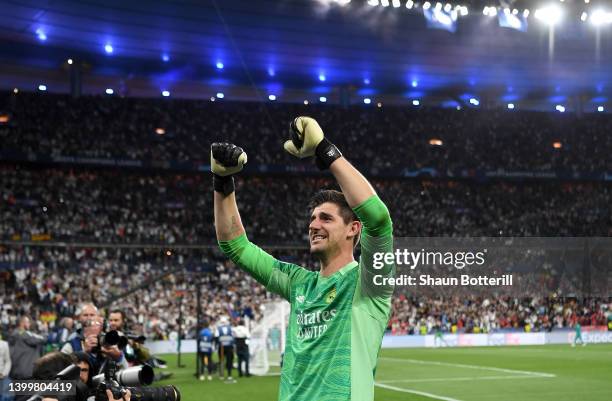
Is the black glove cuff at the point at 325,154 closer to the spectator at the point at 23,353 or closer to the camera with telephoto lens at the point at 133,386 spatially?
the camera with telephoto lens at the point at 133,386

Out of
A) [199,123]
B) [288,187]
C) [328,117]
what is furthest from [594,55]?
A: [199,123]

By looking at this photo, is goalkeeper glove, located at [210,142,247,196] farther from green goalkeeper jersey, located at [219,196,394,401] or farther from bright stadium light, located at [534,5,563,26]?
bright stadium light, located at [534,5,563,26]

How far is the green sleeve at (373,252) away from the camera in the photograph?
340 centimetres

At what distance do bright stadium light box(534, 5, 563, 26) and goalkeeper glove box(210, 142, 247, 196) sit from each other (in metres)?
31.9

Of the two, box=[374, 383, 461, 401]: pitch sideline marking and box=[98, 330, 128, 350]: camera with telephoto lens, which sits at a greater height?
box=[98, 330, 128, 350]: camera with telephoto lens

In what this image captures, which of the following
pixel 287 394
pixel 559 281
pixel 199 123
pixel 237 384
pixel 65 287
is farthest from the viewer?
pixel 199 123

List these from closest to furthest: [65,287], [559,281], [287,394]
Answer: [287,394] → [559,281] → [65,287]

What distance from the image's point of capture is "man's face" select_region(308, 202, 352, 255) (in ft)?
12.3

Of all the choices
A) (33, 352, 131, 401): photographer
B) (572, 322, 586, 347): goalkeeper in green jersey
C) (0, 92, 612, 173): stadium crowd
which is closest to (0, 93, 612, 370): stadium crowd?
(0, 92, 612, 173): stadium crowd

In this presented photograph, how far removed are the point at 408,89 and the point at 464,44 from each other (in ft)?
32.7

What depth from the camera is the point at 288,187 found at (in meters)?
48.4

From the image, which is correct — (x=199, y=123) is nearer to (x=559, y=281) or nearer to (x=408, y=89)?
(x=408, y=89)

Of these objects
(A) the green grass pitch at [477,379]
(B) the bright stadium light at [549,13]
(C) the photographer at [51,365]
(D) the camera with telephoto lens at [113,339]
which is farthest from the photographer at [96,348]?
(B) the bright stadium light at [549,13]

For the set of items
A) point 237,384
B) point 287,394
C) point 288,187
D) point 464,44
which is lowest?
point 237,384
